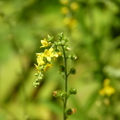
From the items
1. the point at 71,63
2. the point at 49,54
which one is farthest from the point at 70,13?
the point at 49,54

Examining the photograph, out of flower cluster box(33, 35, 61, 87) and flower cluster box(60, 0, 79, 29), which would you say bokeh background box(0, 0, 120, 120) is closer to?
flower cluster box(60, 0, 79, 29)

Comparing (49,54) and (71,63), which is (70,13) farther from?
(49,54)

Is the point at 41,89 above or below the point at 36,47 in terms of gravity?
below

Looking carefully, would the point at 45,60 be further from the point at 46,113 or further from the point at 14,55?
the point at 14,55

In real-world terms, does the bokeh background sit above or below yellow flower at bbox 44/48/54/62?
above

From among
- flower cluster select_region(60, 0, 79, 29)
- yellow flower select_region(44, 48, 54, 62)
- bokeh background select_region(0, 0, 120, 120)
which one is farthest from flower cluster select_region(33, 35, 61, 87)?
flower cluster select_region(60, 0, 79, 29)

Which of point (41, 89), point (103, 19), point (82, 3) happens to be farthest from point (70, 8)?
point (41, 89)

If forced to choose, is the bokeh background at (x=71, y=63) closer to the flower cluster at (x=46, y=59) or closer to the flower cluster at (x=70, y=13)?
the flower cluster at (x=70, y=13)

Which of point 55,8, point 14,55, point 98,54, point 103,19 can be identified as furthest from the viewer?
point 55,8
